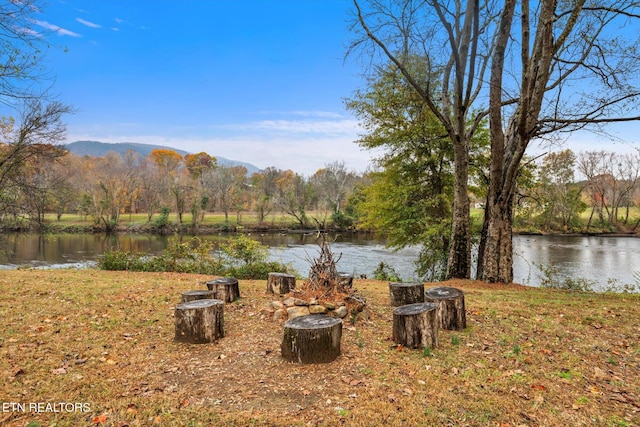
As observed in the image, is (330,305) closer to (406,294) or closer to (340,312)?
(340,312)

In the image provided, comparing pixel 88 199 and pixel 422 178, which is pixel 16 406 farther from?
pixel 88 199

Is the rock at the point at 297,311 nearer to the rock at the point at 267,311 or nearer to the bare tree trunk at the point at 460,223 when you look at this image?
the rock at the point at 267,311

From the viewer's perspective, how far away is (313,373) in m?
3.85

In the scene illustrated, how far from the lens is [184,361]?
416 cm

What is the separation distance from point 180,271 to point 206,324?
8286 mm

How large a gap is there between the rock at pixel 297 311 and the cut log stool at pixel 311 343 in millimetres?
979

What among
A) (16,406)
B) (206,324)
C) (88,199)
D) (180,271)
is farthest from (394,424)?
(88,199)

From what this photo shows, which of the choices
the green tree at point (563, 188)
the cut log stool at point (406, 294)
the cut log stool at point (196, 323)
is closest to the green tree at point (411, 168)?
the cut log stool at point (406, 294)

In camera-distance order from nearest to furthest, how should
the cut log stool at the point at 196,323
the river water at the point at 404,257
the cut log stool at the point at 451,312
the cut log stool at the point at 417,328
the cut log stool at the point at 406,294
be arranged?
the cut log stool at the point at 417,328, the cut log stool at the point at 196,323, the cut log stool at the point at 451,312, the cut log stool at the point at 406,294, the river water at the point at 404,257

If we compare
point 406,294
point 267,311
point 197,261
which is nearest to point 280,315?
point 267,311

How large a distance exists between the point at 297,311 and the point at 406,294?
215 cm

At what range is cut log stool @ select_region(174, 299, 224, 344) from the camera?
15.3ft

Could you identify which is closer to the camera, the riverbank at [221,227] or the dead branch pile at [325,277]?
the dead branch pile at [325,277]

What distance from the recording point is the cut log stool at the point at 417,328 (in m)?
4.47
